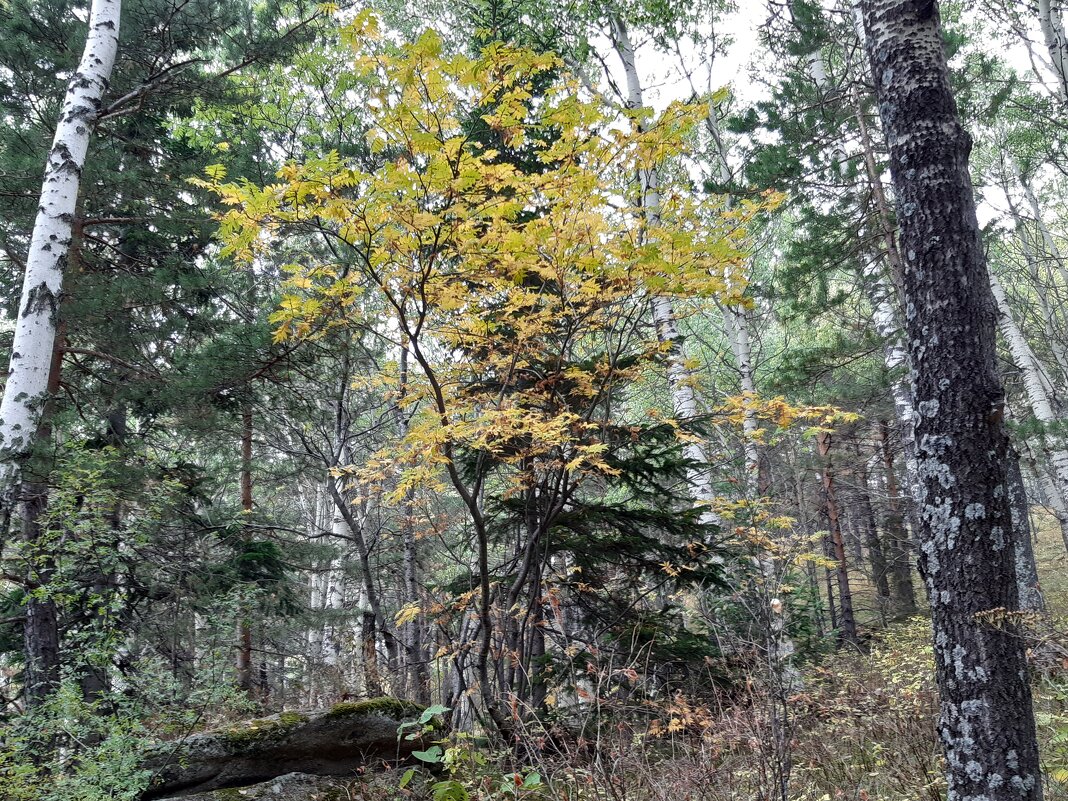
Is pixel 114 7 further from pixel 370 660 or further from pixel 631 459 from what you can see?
pixel 370 660

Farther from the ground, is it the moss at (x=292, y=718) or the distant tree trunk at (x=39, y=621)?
the distant tree trunk at (x=39, y=621)

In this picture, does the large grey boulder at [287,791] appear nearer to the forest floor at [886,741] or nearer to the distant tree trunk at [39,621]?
the distant tree trunk at [39,621]

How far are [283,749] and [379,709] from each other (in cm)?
76

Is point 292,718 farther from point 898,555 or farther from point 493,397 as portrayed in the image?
point 898,555

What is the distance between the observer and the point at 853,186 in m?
8.41

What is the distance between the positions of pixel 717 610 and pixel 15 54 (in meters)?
10.1


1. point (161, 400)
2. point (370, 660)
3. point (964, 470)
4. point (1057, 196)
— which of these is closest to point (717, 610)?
point (370, 660)

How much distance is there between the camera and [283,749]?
475 cm

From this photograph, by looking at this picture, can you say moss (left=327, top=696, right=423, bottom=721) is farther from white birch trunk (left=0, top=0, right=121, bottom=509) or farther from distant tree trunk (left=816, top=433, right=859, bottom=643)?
distant tree trunk (left=816, top=433, right=859, bottom=643)

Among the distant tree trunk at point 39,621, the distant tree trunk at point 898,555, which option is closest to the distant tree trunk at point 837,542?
the distant tree trunk at point 898,555

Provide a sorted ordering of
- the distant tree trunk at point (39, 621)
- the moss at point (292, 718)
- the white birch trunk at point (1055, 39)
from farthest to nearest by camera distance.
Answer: the white birch trunk at point (1055, 39) < the moss at point (292, 718) < the distant tree trunk at point (39, 621)

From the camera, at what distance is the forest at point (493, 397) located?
9.38 feet

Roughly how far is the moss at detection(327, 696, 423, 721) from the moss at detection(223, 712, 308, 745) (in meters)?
0.27

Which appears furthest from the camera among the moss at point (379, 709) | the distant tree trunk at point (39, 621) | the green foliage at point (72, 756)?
the moss at point (379, 709)
